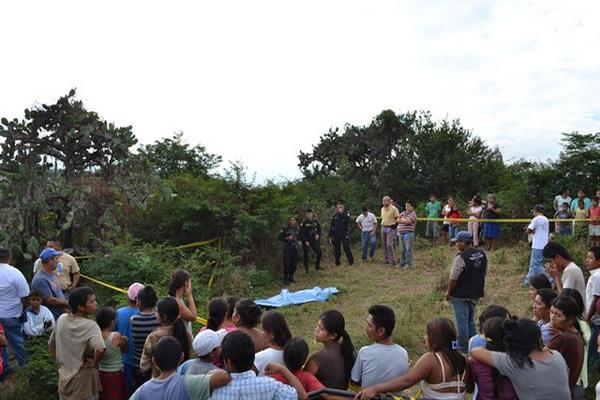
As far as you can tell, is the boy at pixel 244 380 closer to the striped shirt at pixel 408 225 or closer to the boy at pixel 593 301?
the boy at pixel 593 301

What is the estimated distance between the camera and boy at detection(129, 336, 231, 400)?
326 centimetres

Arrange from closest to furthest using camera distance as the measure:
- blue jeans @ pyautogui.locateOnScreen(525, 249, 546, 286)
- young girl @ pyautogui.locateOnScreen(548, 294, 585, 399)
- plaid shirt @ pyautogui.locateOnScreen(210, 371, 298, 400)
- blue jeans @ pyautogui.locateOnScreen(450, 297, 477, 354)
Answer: plaid shirt @ pyautogui.locateOnScreen(210, 371, 298, 400) → young girl @ pyautogui.locateOnScreen(548, 294, 585, 399) → blue jeans @ pyautogui.locateOnScreen(450, 297, 477, 354) → blue jeans @ pyautogui.locateOnScreen(525, 249, 546, 286)

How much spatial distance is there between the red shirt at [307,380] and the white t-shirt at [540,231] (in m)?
6.87

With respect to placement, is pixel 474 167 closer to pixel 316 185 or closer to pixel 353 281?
pixel 316 185

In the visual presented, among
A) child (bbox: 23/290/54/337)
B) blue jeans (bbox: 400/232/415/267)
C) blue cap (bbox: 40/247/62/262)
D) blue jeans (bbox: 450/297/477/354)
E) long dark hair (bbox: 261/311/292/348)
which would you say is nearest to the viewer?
long dark hair (bbox: 261/311/292/348)

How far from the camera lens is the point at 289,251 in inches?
483

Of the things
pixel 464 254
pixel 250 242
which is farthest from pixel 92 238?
pixel 464 254

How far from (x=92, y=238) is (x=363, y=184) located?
15645mm

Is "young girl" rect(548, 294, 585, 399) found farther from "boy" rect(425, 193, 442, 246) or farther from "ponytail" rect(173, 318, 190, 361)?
"boy" rect(425, 193, 442, 246)

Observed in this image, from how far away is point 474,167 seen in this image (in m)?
21.2

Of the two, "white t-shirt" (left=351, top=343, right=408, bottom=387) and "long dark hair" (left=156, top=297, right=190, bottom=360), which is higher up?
"long dark hair" (left=156, top=297, right=190, bottom=360)

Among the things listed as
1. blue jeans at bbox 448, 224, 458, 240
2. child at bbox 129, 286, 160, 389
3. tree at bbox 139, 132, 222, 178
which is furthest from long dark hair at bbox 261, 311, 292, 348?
tree at bbox 139, 132, 222, 178

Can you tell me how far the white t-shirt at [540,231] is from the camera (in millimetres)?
9067

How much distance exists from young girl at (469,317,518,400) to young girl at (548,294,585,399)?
60 centimetres
